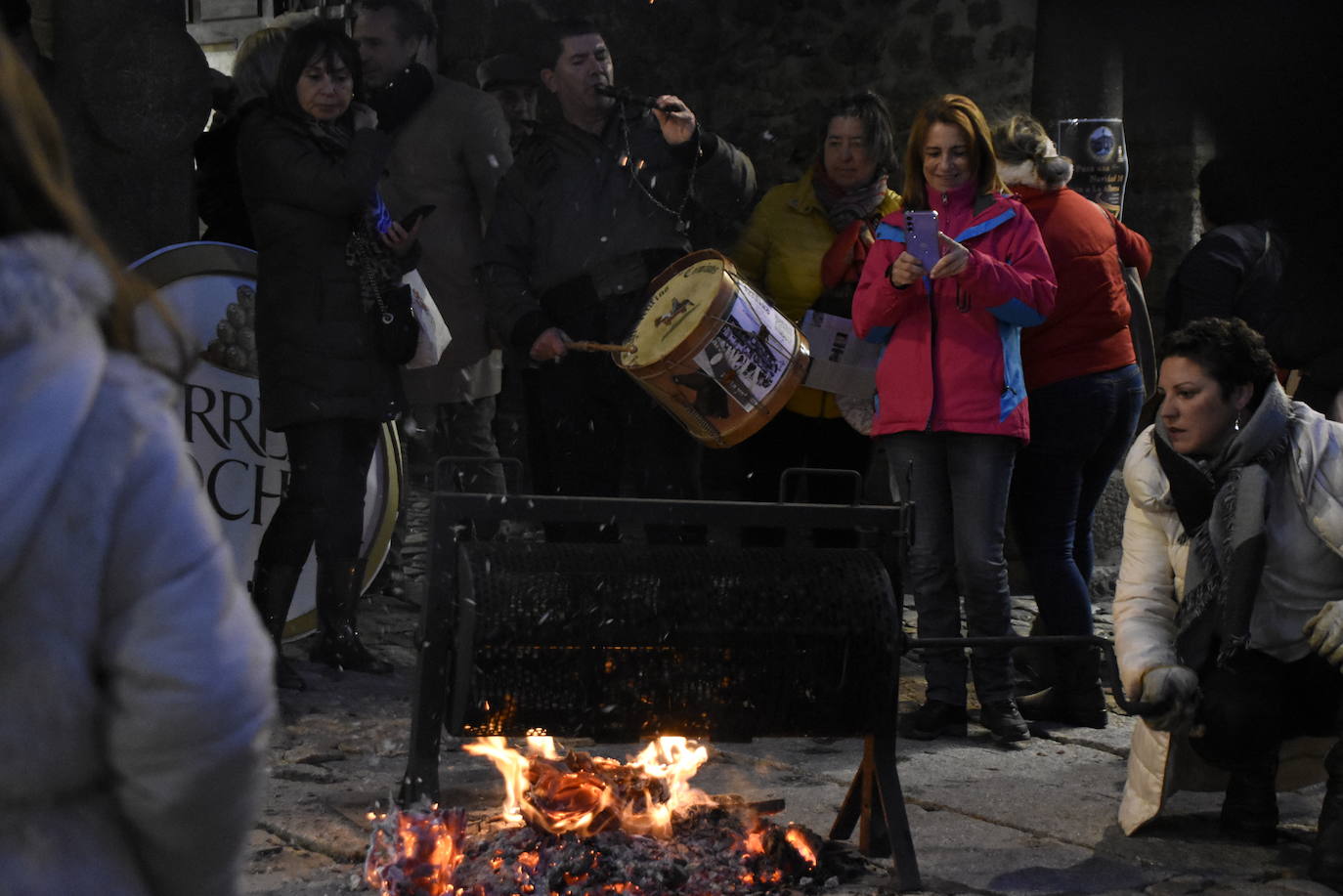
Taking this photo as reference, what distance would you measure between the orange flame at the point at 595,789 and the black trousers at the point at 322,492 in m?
1.38

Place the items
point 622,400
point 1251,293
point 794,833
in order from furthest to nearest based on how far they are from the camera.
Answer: point 1251,293 → point 622,400 → point 794,833

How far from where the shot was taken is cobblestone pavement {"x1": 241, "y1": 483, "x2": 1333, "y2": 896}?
12.0ft

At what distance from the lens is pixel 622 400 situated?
5156 millimetres

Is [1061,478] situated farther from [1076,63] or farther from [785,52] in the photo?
[785,52]

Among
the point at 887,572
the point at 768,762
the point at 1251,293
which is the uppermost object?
the point at 1251,293

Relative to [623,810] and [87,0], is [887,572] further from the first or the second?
[87,0]

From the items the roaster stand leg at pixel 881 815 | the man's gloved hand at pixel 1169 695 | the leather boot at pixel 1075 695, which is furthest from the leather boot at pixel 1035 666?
the roaster stand leg at pixel 881 815

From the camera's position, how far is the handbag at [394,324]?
5117 millimetres

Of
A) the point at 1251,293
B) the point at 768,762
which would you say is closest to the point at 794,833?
the point at 768,762

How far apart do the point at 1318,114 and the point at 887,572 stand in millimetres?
6329

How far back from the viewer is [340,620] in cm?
540

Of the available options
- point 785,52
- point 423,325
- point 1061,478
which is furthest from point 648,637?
point 785,52

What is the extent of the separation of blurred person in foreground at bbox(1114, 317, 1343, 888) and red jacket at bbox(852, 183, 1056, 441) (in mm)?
728

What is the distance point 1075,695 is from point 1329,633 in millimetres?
1472
